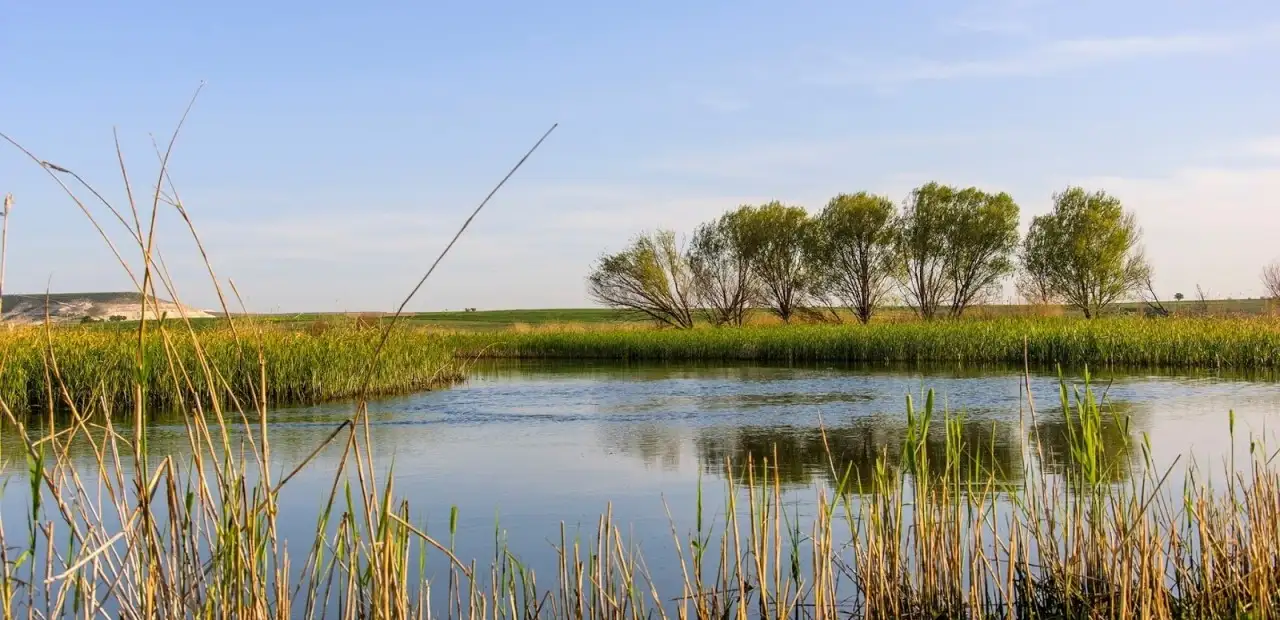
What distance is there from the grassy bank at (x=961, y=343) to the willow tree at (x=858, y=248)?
29.5 feet

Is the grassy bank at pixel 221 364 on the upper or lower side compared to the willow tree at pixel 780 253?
lower

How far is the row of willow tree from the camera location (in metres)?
36.8

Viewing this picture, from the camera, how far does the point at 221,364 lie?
1639cm

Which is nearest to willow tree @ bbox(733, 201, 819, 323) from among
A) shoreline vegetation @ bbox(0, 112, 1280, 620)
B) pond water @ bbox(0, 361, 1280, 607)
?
pond water @ bbox(0, 361, 1280, 607)

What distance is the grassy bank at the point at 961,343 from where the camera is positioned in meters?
22.3

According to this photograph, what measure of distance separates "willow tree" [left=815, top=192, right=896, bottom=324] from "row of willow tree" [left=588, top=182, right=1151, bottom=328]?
0.04 metres

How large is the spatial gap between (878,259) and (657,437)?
28604 mm

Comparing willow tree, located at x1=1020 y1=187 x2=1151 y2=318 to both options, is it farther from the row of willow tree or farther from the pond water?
the pond water

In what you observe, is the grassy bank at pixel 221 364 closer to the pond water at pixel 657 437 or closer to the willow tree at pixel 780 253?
the pond water at pixel 657 437

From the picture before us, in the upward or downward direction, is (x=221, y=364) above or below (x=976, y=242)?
below

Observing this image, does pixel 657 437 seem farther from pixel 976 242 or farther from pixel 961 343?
pixel 976 242

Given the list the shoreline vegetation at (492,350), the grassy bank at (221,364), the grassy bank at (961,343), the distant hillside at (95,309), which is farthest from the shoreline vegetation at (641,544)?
the grassy bank at (961,343)

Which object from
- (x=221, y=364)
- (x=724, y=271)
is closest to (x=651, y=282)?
(x=724, y=271)

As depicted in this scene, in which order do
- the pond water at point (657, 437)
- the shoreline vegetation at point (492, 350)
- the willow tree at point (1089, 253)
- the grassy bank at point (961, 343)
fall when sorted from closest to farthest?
the pond water at point (657, 437), the shoreline vegetation at point (492, 350), the grassy bank at point (961, 343), the willow tree at point (1089, 253)
